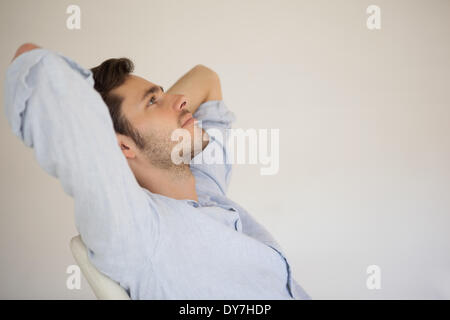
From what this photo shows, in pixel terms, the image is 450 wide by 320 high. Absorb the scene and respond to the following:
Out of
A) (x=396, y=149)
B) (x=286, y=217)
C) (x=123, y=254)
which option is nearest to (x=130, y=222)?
(x=123, y=254)

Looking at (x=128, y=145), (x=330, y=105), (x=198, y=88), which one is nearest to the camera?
(x=128, y=145)

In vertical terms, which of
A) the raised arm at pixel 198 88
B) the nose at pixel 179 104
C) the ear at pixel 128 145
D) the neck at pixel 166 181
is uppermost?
the raised arm at pixel 198 88

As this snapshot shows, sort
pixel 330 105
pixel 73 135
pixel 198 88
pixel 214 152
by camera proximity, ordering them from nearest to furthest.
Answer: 1. pixel 73 135
2. pixel 214 152
3. pixel 198 88
4. pixel 330 105

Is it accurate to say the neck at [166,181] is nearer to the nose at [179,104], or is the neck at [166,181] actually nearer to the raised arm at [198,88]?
the nose at [179,104]

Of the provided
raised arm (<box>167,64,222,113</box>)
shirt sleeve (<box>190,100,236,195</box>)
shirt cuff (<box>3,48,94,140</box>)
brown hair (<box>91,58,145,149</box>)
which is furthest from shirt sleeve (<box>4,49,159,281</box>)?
raised arm (<box>167,64,222,113</box>)

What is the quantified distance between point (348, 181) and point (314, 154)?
11.1 inches

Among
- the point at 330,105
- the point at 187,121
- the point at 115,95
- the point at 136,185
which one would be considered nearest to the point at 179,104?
the point at 187,121

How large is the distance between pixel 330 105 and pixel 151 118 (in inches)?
70.5

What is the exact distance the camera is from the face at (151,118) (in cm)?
97

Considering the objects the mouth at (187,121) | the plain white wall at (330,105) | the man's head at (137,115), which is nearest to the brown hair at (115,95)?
the man's head at (137,115)

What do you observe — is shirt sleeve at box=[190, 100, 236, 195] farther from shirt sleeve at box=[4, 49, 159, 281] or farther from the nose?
shirt sleeve at box=[4, 49, 159, 281]

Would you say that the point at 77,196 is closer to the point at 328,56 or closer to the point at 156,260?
the point at 156,260

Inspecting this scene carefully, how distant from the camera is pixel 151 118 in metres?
0.99

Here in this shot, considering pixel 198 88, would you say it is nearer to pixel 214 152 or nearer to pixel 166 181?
pixel 214 152
